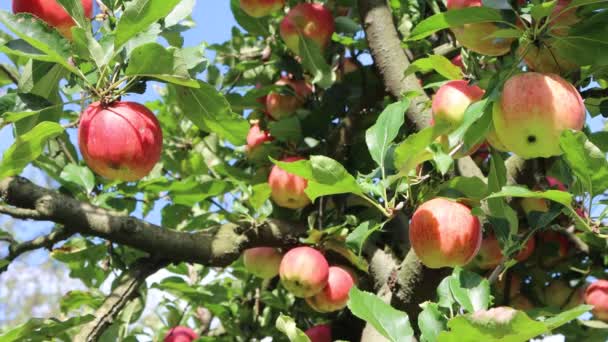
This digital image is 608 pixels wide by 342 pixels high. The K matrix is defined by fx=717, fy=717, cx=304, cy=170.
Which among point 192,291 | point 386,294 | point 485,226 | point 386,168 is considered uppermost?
point 386,168

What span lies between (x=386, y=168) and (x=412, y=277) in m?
0.28

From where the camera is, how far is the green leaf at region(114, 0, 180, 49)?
1.10 metres

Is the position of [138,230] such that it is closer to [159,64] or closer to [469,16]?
[159,64]

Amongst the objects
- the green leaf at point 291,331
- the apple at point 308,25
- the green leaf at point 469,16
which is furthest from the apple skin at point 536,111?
the apple at point 308,25

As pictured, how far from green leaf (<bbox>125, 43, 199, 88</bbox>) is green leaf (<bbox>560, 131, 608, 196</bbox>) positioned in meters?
0.57

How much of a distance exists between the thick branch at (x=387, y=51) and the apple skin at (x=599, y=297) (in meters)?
0.70

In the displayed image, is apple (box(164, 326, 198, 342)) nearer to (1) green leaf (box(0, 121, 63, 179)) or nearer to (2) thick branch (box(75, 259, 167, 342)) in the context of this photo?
(2) thick branch (box(75, 259, 167, 342))

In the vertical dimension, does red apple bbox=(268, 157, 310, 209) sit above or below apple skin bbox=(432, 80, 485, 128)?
below

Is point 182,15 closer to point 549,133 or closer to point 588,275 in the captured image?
point 549,133

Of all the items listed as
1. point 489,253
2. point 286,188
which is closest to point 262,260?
point 286,188

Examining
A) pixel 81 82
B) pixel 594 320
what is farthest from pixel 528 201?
pixel 81 82

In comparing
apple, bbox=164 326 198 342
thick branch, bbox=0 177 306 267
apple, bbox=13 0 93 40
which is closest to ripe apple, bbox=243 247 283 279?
thick branch, bbox=0 177 306 267

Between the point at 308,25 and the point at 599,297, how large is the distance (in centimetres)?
106

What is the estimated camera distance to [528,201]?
173 cm
